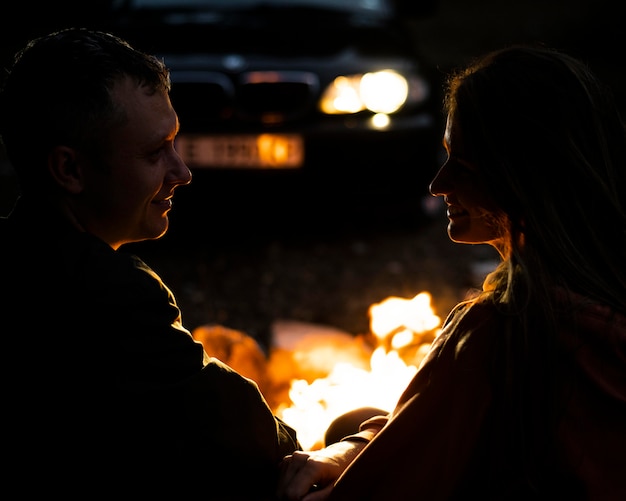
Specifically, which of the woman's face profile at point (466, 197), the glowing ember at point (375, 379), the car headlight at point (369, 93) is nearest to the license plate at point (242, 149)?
the car headlight at point (369, 93)

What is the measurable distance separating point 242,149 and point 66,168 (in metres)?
4.01

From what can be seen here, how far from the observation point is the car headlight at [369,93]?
573 cm

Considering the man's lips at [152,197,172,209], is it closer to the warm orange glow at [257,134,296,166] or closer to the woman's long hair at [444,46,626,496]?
the woman's long hair at [444,46,626,496]

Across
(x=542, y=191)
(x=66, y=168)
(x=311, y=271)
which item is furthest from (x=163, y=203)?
(x=311, y=271)

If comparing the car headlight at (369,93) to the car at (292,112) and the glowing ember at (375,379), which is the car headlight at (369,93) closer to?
the car at (292,112)

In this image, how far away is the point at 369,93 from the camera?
5.79 meters

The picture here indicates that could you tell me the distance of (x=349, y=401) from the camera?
305 cm

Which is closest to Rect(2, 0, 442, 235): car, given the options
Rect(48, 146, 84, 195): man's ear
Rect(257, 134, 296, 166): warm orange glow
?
Rect(257, 134, 296, 166): warm orange glow

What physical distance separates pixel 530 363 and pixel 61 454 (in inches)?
36.7

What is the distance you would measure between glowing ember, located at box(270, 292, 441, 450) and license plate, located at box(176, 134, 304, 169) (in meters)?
1.84

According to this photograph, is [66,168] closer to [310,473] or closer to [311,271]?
[310,473]

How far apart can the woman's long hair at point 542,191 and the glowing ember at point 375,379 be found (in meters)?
0.99

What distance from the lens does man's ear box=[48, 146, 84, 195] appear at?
5.56 ft

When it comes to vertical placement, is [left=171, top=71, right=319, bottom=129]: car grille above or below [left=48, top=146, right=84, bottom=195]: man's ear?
above
